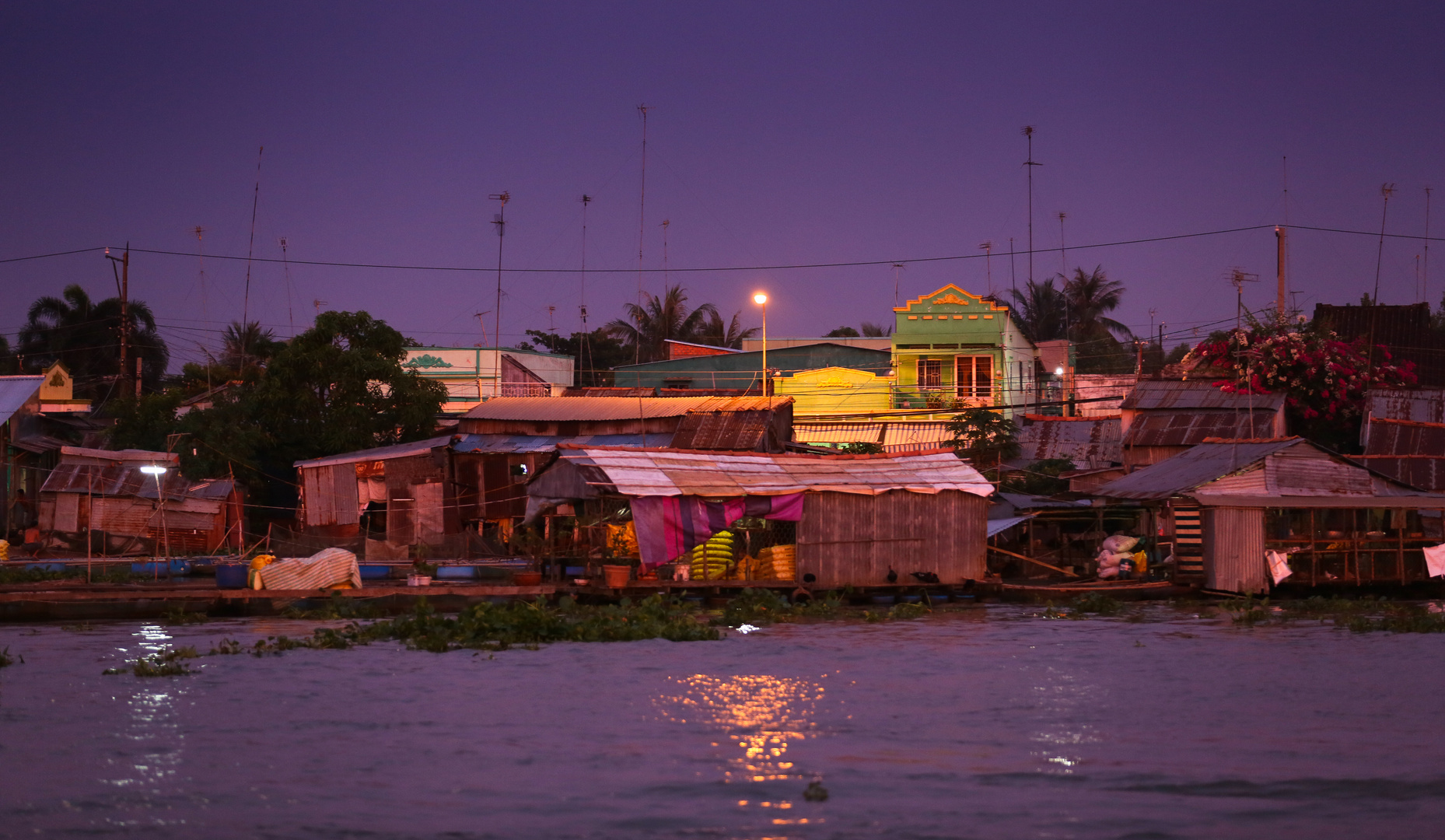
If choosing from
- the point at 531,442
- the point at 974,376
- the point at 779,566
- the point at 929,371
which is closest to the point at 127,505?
the point at 531,442

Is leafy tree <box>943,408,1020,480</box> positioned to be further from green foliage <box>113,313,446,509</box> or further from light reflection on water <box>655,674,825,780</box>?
light reflection on water <box>655,674,825,780</box>

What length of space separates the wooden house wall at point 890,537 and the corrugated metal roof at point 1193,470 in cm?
313

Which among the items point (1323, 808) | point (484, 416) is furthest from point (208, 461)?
point (1323, 808)

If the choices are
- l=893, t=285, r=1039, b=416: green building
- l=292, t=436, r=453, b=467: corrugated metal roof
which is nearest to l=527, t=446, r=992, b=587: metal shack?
l=292, t=436, r=453, b=467: corrugated metal roof

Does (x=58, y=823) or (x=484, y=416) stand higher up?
(x=484, y=416)

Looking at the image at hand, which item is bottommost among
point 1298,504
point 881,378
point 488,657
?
point 488,657

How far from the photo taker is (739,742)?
11844mm

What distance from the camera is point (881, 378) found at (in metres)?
41.3

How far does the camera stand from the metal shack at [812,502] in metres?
23.1

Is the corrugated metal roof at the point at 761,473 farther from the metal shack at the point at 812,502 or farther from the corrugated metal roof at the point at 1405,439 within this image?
the corrugated metal roof at the point at 1405,439

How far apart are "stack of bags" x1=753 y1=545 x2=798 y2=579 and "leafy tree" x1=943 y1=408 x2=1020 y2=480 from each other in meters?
10.7

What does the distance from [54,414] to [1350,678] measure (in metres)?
35.8

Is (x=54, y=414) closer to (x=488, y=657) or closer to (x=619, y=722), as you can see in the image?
(x=488, y=657)

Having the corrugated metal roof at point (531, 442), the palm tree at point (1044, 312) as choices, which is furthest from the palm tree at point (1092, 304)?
the corrugated metal roof at point (531, 442)
